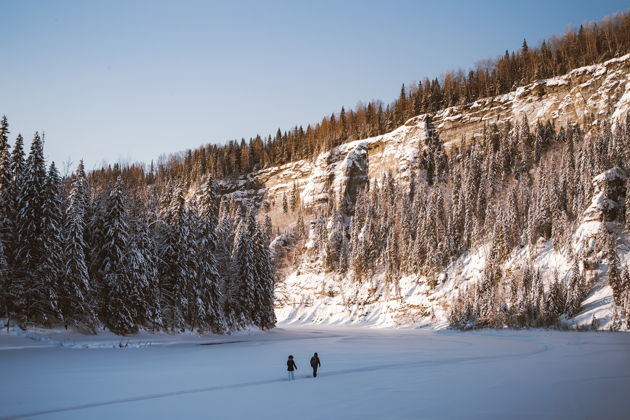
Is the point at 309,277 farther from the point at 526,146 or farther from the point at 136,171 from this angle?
the point at 136,171

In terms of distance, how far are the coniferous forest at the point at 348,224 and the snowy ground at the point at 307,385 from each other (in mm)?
7199

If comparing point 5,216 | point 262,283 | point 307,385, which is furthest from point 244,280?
point 307,385

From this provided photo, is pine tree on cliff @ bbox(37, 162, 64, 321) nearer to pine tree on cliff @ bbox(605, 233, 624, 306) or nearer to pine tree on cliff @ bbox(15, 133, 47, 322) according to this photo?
pine tree on cliff @ bbox(15, 133, 47, 322)

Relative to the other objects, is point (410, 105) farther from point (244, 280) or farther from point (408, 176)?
point (244, 280)

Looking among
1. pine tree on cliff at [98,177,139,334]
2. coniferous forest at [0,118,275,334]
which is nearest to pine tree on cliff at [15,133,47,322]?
coniferous forest at [0,118,275,334]

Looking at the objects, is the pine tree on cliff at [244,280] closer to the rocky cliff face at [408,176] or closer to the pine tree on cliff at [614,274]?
the rocky cliff face at [408,176]

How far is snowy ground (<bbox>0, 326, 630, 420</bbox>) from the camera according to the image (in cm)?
1199

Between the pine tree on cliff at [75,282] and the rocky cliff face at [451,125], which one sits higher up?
the rocky cliff face at [451,125]

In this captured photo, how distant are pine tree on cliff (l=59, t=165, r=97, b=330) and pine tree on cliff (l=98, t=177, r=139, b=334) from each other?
4.53 ft

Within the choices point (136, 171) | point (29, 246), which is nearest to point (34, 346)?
point (29, 246)

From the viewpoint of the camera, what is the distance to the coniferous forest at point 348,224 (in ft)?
101

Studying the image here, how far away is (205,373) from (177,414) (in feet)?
23.6

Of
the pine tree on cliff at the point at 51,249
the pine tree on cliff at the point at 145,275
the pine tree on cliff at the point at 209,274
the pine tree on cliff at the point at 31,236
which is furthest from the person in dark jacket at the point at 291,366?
the pine tree on cliff at the point at 209,274

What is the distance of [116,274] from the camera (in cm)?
3322
